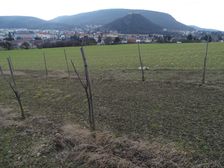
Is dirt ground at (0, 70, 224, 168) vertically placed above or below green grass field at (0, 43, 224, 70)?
above

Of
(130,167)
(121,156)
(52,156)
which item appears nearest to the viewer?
(130,167)

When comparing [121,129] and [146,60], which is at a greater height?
[121,129]

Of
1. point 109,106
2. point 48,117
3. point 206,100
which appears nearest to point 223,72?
point 206,100

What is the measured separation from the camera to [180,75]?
2052 centimetres

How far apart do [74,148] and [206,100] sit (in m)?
6.63

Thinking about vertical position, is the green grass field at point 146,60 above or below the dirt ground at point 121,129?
below

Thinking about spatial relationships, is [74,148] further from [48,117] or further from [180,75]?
[180,75]

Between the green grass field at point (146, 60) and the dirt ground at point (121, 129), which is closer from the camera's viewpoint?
the dirt ground at point (121, 129)

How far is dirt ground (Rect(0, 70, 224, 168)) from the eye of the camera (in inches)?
291

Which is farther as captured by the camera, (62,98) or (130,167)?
(62,98)

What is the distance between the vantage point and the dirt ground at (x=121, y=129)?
7379 mm

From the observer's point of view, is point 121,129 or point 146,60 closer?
point 121,129

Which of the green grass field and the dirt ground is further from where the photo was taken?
the green grass field

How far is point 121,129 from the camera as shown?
9.46m
